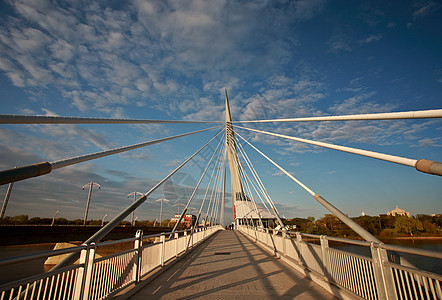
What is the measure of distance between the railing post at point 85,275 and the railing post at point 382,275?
4.63 m

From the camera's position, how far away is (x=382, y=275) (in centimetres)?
381

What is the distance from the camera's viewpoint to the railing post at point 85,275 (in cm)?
390

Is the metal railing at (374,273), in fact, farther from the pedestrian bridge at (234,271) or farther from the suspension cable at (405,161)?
the suspension cable at (405,161)

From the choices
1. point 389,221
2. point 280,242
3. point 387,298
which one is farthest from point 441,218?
point 387,298

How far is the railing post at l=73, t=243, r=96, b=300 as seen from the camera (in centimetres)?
390

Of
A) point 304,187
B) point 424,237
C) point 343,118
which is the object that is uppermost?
point 343,118

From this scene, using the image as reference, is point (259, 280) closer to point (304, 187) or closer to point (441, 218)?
point (304, 187)

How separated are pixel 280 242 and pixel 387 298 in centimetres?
715

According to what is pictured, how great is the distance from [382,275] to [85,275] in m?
4.74

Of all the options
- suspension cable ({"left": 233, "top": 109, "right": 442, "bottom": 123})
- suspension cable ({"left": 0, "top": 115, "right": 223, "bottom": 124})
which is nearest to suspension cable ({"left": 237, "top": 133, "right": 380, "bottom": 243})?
suspension cable ({"left": 233, "top": 109, "right": 442, "bottom": 123})

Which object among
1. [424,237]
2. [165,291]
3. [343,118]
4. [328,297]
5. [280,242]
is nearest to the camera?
[328,297]

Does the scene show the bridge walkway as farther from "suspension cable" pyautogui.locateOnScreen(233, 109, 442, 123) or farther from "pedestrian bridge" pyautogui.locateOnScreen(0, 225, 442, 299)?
"suspension cable" pyautogui.locateOnScreen(233, 109, 442, 123)

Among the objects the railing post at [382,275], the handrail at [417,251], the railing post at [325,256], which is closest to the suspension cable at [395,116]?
the handrail at [417,251]

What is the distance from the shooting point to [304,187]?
8.22 m
